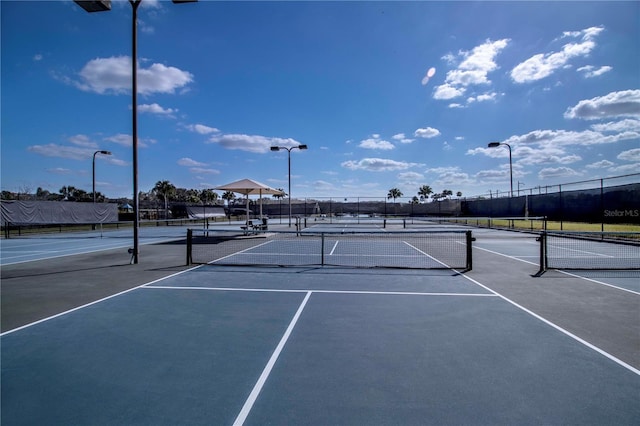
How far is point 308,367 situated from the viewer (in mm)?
3783

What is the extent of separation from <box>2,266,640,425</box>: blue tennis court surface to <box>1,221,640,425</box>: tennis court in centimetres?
2

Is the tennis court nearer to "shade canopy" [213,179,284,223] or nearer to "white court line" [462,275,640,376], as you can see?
"white court line" [462,275,640,376]

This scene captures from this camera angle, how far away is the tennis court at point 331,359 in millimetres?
2998

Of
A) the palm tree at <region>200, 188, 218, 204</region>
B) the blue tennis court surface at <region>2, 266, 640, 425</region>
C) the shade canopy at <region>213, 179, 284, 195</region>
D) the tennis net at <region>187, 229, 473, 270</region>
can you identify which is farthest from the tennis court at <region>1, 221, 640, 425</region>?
the palm tree at <region>200, 188, 218, 204</region>

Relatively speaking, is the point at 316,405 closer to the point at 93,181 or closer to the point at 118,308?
the point at 118,308

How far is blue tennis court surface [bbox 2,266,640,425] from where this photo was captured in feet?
9.76

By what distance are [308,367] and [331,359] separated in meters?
0.34

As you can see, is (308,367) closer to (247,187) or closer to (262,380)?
(262,380)

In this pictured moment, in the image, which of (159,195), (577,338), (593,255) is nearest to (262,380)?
(577,338)

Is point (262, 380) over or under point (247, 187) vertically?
under

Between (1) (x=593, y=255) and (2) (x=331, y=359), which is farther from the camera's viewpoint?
(1) (x=593, y=255)

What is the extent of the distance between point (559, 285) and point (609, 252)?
870 centimetres

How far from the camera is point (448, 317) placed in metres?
5.53

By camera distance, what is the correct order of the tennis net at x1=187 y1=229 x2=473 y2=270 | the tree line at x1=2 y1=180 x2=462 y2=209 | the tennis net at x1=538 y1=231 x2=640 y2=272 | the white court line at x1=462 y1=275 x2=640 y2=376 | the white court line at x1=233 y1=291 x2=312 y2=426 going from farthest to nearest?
the tree line at x1=2 y1=180 x2=462 y2=209 → the tennis net at x1=187 y1=229 x2=473 y2=270 → the tennis net at x1=538 y1=231 x2=640 y2=272 → the white court line at x1=462 y1=275 x2=640 y2=376 → the white court line at x1=233 y1=291 x2=312 y2=426
